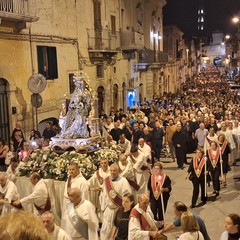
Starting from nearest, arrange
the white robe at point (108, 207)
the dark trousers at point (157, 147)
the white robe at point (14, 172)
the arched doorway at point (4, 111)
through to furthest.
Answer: the white robe at point (108, 207) < the white robe at point (14, 172) < the dark trousers at point (157, 147) < the arched doorway at point (4, 111)

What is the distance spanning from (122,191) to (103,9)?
18.3 meters

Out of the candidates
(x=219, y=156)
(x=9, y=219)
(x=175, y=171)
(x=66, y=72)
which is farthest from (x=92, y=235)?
(x=66, y=72)

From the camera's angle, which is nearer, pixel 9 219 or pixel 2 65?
pixel 9 219

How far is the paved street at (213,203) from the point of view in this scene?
8725 millimetres

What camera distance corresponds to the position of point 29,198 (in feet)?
24.0

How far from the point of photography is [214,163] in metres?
10.6

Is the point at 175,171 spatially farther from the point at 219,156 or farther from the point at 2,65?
the point at 2,65

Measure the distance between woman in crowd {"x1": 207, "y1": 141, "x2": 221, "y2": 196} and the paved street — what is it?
34cm

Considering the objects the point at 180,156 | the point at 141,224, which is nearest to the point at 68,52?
the point at 180,156

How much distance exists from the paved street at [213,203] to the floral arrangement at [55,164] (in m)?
2.13

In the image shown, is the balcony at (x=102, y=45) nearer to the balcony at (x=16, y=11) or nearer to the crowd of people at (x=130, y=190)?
the balcony at (x=16, y=11)

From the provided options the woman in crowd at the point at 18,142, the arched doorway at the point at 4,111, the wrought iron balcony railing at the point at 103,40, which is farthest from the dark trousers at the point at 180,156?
the wrought iron balcony railing at the point at 103,40

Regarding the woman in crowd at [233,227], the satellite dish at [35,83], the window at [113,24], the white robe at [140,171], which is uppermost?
the window at [113,24]

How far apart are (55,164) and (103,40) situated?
15.4m
